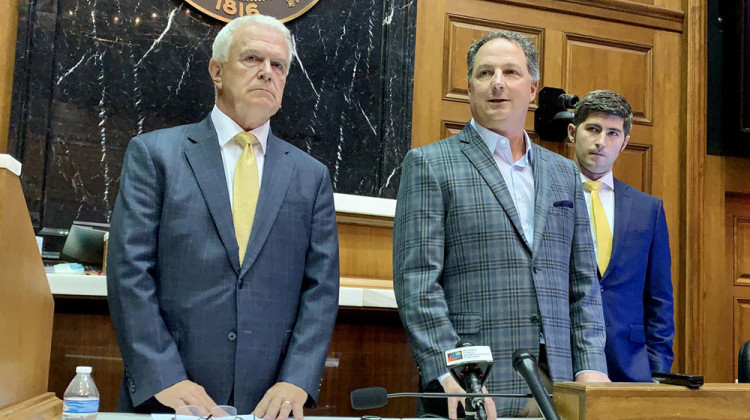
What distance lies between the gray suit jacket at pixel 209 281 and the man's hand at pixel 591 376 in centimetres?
66

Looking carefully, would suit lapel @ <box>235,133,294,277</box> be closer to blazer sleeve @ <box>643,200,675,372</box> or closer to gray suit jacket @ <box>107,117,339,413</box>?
gray suit jacket @ <box>107,117,339,413</box>

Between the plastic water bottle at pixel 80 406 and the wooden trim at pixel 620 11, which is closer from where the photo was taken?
the plastic water bottle at pixel 80 406

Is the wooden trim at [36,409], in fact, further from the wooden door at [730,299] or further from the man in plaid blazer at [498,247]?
the wooden door at [730,299]

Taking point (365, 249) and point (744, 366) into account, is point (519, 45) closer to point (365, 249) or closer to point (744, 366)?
point (365, 249)

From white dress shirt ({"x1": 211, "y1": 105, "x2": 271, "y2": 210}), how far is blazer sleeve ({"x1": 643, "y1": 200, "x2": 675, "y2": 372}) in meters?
1.51

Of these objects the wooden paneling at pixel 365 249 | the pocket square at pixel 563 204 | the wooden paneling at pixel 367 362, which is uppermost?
the pocket square at pixel 563 204

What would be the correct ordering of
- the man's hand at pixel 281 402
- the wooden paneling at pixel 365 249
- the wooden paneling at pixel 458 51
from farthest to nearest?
the wooden paneling at pixel 458 51 < the wooden paneling at pixel 365 249 < the man's hand at pixel 281 402

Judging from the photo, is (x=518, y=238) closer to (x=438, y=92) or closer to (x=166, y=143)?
(x=166, y=143)

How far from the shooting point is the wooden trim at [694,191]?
14.9 feet

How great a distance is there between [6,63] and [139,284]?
207 cm

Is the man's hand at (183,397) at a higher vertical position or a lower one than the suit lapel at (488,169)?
lower

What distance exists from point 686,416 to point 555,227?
827mm

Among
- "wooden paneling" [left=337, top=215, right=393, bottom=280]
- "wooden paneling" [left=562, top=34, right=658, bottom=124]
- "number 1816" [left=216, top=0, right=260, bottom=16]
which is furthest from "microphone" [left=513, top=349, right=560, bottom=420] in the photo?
"wooden paneling" [left=562, top=34, right=658, bottom=124]

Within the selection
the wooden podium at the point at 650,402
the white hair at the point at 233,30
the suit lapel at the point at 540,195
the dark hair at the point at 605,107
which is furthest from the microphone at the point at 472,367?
the dark hair at the point at 605,107
